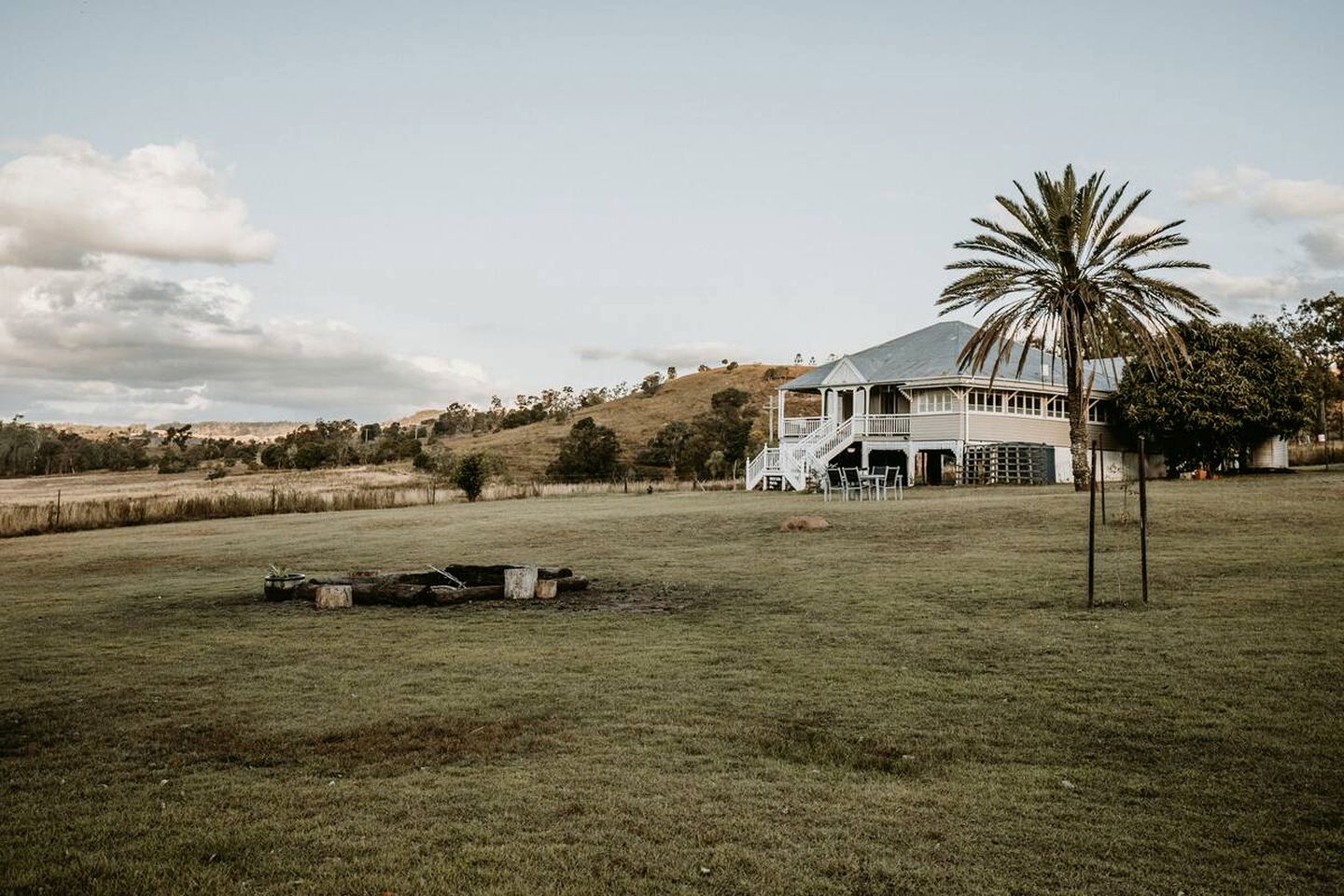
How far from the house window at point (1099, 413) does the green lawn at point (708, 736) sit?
31.3 metres

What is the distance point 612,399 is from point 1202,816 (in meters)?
124

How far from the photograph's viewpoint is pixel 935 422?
42031 millimetres

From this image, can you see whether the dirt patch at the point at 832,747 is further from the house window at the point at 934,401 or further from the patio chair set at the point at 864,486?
the house window at the point at 934,401

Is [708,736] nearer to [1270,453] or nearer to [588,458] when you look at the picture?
[1270,453]

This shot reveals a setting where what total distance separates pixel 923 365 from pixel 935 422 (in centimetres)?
274

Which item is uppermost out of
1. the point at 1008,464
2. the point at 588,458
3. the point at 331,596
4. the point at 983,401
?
the point at 983,401

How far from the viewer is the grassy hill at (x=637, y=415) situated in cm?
8844

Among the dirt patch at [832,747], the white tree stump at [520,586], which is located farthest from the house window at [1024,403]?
the dirt patch at [832,747]

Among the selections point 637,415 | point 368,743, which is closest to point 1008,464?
point 368,743

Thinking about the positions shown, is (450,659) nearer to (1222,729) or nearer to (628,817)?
(628,817)

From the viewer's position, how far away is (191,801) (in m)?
6.39

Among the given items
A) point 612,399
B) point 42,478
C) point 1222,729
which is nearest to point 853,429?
point 1222,729

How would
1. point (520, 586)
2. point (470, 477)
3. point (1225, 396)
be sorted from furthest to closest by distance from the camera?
1. point (470, 477)
2. point (1225, 396)
3. point (520, 586)

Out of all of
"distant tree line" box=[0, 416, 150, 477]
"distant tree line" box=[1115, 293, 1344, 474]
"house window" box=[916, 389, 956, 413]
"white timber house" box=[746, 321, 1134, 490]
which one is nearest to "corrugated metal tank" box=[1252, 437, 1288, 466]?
"distant tree line" box=[1115, 293, 1344, 474]
